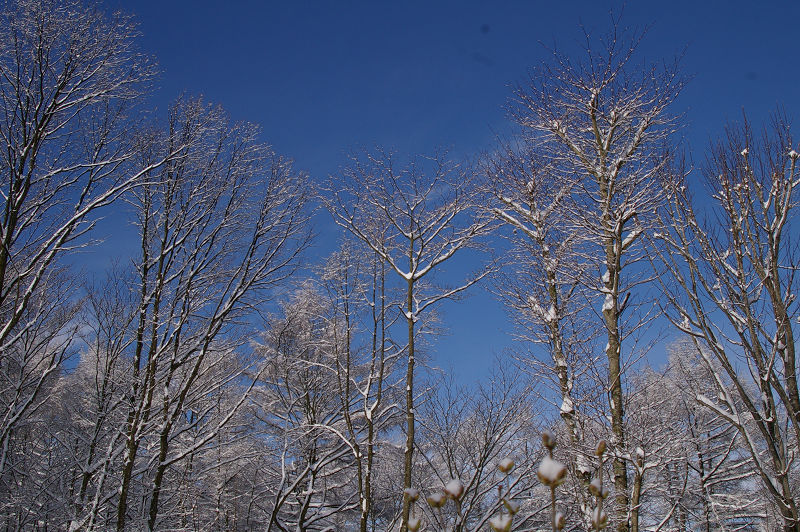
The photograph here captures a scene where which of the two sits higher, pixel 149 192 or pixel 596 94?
pixel 596 94

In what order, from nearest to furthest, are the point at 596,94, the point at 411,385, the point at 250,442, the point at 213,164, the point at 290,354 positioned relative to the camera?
the point at 596,94
the point at 411,385
the point at 213,164
the point at 290,354
the point at 250,442

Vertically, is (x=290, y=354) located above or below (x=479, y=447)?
above

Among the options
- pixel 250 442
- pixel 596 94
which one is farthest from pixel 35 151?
pixel 250 442

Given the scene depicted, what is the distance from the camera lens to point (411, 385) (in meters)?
8.98

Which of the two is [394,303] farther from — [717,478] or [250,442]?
[717,478]

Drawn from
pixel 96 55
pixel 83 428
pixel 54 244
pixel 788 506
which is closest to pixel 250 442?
pixel 83 428

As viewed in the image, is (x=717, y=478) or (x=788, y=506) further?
(x=717, y=478)

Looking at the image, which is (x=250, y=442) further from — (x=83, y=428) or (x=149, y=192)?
(x=149, y=192)

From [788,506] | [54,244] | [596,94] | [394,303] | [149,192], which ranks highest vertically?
[596,94]

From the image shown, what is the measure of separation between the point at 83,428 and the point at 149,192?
30.1 ft

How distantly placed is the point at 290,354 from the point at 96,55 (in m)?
9.91

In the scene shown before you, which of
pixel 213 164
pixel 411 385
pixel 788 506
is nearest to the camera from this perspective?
pixel 788 506

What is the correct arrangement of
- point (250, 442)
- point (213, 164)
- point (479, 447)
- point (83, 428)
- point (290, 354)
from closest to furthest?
point (213, 164)
point (479, 447)
point (83, 428)
point (290, 354)
point (250, 442)

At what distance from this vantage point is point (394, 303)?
10.7m
